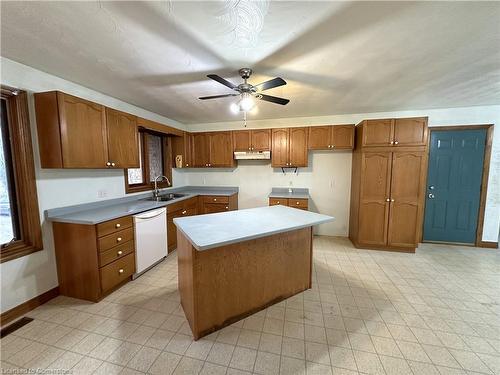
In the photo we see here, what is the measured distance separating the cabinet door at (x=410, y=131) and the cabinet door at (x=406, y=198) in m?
0.17

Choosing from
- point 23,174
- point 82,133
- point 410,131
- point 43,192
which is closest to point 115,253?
point 43,192

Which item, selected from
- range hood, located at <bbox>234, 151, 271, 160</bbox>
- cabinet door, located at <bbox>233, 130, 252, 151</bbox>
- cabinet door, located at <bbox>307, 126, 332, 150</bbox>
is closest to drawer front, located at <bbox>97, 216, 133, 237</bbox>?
range hood, located at <bbox>234, 151, 271, 160</bbox>

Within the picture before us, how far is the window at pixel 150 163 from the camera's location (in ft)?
11.0

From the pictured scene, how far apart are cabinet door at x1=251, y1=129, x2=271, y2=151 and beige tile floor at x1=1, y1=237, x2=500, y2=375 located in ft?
8.23

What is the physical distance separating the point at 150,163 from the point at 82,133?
5.07 ft

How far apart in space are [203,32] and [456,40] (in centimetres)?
200

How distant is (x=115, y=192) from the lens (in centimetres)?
296

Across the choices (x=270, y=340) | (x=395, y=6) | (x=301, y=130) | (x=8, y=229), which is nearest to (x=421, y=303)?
(x=270, y=340)

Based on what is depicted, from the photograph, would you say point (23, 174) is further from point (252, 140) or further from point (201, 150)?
point (252, 140)

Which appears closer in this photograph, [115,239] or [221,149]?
[115,239]

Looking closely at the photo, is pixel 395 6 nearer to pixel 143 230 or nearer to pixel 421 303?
pixel 421 303

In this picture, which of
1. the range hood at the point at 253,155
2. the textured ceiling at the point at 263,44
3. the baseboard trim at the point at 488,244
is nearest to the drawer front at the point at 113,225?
the textured ceiling at the point at 263,44

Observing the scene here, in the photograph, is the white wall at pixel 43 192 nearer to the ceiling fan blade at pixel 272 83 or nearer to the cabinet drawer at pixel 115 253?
the cabinet drawer at pixel 115 253

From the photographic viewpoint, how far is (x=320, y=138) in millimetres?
3789
